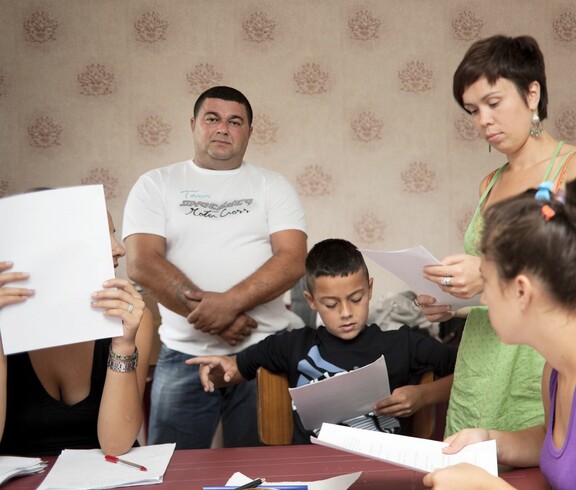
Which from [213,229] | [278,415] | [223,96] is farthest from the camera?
[223,96]

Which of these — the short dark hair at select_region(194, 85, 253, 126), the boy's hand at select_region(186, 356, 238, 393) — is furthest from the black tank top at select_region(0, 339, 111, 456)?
the short dark hair at select_region(194, 85, 253, 126)

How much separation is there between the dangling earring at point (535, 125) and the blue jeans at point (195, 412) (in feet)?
3.97

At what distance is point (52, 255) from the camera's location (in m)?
1.36

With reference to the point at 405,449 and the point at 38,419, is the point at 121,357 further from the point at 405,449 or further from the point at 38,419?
the point at 405,449

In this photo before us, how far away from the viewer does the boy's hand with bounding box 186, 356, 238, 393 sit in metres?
1.79

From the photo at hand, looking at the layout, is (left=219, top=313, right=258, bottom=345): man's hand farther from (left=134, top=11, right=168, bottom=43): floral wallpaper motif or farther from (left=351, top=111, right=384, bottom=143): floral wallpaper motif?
(left=134, top=11, right=168, bottom=43): floral wallpaper motif

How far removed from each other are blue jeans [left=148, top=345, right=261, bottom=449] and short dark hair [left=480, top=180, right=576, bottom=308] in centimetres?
143

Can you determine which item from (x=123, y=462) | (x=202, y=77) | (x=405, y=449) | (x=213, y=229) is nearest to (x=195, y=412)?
(x=213, y=229)

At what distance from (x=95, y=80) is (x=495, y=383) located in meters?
2.84

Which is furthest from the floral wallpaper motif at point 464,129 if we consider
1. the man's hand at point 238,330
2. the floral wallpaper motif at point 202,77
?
the man's hand at point 238,330

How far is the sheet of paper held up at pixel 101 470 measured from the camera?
4.31ft

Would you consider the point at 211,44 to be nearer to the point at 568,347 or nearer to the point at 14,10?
the point at 14,10

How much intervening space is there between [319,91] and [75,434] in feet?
8.53

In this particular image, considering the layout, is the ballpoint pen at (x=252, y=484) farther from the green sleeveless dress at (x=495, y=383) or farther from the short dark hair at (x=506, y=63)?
the short dark hair at (x=506, y=63)
